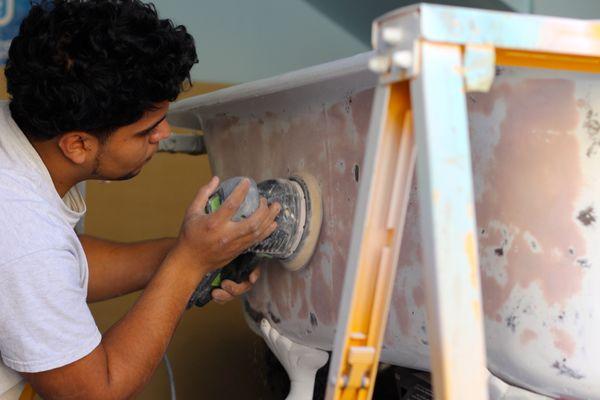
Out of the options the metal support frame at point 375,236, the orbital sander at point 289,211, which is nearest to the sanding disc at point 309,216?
the orbital sander at point 289,211

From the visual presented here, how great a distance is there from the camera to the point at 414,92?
51 centimetres

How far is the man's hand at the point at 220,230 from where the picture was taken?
999 mm

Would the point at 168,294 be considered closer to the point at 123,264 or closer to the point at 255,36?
the point at 123,264

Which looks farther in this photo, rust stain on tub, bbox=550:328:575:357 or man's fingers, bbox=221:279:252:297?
man's fingers, bbox=221:279:252:297

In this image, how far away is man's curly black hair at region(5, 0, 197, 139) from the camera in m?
0.96

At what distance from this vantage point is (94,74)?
3.16 ft

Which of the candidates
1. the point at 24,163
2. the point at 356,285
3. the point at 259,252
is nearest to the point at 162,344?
the point at 259,252

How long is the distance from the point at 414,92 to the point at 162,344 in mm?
628

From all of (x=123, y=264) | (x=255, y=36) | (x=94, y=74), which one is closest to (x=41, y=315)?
(x=94, y=74)

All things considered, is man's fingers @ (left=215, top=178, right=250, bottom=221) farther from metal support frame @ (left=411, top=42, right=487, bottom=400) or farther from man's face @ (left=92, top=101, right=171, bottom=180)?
metal support frame @ (left=411, top=42, right=487, bottom=400)

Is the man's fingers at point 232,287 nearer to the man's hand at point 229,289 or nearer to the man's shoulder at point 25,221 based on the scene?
the man's hand at point 229,289

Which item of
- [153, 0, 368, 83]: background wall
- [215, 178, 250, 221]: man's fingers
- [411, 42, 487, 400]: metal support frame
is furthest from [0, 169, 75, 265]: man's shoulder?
[153, 0, 368, 83]: background wall

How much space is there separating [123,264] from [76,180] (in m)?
0.26

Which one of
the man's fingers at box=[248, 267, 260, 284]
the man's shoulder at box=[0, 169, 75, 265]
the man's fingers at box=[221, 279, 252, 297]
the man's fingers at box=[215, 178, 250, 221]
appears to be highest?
the man's fingers at box=[215, 178, 250, 221]
